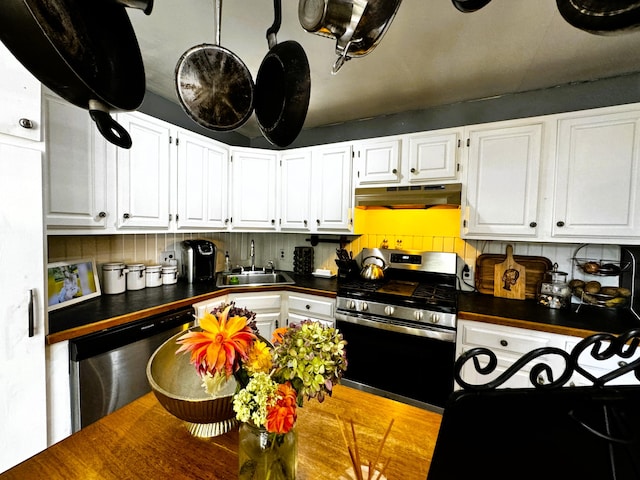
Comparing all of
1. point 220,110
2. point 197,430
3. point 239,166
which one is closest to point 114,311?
point 197,430

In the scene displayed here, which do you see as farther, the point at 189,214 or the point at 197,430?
the point at 189,214

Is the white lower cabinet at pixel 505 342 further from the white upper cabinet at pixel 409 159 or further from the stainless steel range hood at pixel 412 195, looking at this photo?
the white upper cabinet at pixel 409 159

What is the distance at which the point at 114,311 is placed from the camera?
5.06 ft

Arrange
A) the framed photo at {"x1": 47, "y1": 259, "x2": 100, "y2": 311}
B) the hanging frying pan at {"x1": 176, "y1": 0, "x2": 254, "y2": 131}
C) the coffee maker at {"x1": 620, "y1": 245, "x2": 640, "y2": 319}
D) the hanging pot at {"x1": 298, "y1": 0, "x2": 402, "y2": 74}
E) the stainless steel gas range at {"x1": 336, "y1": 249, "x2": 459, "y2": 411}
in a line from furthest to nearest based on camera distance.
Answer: the stainless steel gas range at {"x1": 336, "y1": 249, "x2": 459, "y2": 411} < the coffee maker at {"x1": 620, "y1": 245, "x2": 640, "y2": 319} < the framed photo at {"x1": 47, "y1": 259, "x2": 100, "y2": 311} < the hanging frying pan at {"x1": 176, "y1": 0, "x2": 254, "y2": 131} < the hanging pot at {"x1": 298, "y1": 0, "x2": 402, "y2": 74}

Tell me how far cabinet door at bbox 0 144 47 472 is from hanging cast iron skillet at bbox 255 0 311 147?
3.20ft

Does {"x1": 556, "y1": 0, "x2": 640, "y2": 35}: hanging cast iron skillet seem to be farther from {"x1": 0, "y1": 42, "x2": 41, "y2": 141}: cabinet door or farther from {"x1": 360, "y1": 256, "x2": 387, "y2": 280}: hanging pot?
{"x1": 360, "y1": 256, "x2": 387, "y2": 280}: hanging pot

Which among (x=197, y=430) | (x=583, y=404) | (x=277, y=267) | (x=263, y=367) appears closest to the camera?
(x=583, y=404)

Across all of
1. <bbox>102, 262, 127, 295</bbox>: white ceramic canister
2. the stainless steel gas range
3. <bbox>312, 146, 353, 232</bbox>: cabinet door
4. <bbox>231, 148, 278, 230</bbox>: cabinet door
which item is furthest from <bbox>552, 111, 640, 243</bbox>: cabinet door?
<bbox>102, 262, 127, 295</bbox>: white ceramic canister

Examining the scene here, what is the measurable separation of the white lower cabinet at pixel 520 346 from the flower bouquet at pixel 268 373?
1392 mm

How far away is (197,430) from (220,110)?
3.39 ft

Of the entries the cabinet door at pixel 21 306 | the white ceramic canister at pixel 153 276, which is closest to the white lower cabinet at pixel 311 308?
the white ceramic canister at pixel 153 276

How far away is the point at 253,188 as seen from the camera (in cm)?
268

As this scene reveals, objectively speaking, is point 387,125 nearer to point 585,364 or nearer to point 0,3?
point 585,364

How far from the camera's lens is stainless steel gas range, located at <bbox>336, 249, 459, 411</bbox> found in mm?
1772
